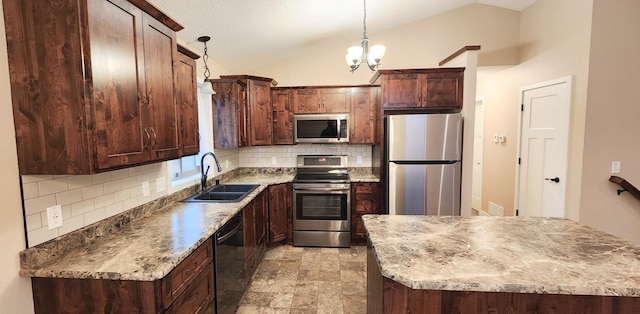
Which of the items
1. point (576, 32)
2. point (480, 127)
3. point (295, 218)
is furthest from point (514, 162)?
point (295, 218)

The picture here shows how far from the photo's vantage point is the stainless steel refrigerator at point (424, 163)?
3279 mm

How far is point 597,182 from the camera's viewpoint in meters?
2.99

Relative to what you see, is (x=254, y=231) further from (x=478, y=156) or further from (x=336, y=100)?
(x=478, y=156)

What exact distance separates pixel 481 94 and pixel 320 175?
3.34m

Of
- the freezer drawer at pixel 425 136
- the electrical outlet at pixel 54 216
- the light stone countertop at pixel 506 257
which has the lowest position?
the light stone countertop at pixel 506 257

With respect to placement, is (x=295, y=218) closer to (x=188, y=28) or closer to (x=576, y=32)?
(x=188, y=28)

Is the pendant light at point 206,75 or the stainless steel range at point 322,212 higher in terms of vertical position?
the pendant light at point 206,75

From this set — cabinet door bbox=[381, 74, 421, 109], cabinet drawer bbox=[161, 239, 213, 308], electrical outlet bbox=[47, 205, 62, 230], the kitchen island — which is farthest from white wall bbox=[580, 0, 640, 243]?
electrical outlet bbox=[47, 205, 62, 230]

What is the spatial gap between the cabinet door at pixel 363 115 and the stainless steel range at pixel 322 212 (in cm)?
67

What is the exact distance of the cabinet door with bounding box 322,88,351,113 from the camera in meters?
3.87

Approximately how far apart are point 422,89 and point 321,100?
134 cm

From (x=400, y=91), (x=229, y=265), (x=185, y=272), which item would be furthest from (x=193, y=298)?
(x=400, y=91)

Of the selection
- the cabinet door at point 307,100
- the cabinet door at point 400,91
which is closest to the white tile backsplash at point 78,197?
the cabinet door at point 307,100

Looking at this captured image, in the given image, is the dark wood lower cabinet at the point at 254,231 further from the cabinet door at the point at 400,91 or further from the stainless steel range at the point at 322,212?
the cabinet door at the point at 400,91
